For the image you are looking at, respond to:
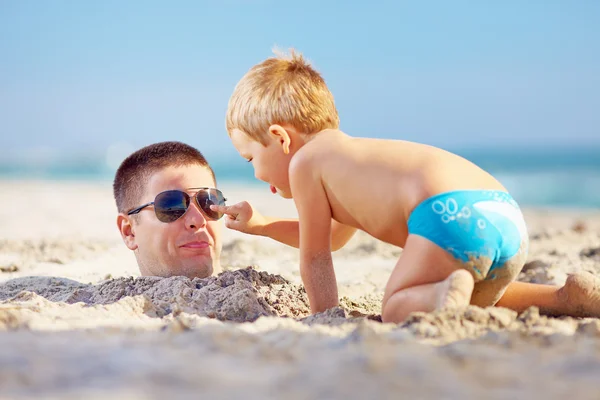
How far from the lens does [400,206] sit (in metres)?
2.63

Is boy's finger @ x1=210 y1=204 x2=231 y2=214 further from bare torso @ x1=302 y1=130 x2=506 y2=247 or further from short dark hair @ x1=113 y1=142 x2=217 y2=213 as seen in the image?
bare torso @ x1=302 y1=130 x2=506 y2=247

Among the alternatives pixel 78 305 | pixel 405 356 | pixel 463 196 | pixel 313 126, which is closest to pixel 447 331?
pixel 405 356

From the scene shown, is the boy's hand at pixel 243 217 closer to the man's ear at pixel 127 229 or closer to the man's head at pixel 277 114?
the man's head at pixel 277 114

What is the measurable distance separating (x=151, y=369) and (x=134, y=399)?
0.68 feet

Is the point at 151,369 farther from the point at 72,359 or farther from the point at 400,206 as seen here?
the point at 400,206

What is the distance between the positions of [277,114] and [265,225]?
0.73 metres

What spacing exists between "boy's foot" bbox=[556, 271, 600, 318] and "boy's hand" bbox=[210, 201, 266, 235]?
1.55 metres

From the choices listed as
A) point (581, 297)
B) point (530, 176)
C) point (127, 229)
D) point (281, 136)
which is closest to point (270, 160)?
point (281, 136)

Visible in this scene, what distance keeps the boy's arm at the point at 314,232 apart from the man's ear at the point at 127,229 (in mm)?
1252

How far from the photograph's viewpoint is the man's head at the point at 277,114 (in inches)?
121

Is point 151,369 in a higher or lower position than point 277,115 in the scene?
lower

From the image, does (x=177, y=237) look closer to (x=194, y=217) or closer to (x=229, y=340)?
(x=194, y=217)

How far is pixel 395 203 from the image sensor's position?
8.63ft

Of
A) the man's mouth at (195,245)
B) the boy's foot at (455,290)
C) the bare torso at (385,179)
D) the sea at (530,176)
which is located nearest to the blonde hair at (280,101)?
the bare torso at (385,179)
